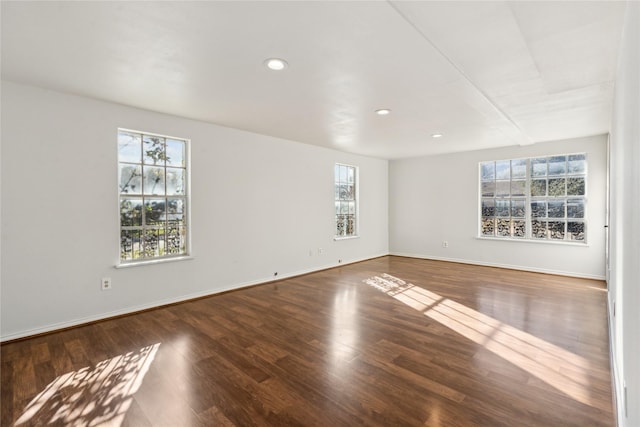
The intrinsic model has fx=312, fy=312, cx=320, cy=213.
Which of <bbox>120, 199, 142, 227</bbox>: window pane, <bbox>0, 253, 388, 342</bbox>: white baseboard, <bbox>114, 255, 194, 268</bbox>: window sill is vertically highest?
<bbox>120, 199, 142, 227</bbox>: window pane

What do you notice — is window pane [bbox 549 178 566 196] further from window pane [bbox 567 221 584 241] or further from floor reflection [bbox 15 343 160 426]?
floor reflection [bbox 15 343 160 426]

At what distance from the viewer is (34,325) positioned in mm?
3043

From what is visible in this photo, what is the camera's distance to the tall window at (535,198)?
542 cm

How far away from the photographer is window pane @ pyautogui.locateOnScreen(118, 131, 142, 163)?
12.0 ft

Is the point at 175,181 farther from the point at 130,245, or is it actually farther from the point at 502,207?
the point at 502,207

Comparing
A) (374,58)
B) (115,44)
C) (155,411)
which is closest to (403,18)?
(374,58)

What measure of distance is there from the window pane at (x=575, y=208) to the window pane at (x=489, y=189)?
1241mm

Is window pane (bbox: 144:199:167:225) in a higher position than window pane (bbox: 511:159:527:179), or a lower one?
lower

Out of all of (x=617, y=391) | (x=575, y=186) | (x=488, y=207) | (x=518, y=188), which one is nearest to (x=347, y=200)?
(x=488, y=207)

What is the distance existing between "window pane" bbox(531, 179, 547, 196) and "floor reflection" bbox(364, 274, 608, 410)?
3230 millimetres

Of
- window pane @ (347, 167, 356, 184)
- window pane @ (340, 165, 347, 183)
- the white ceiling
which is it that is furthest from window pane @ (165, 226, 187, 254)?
window pane @ (347, 167, 356, 184)

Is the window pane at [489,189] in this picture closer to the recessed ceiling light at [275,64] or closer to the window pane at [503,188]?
the window pane at [503,188]

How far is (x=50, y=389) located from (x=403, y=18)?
3.40 metres

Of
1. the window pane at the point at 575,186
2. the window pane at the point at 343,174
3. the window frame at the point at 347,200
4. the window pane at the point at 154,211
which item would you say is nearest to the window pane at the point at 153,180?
the window pane at the point at 154,211
